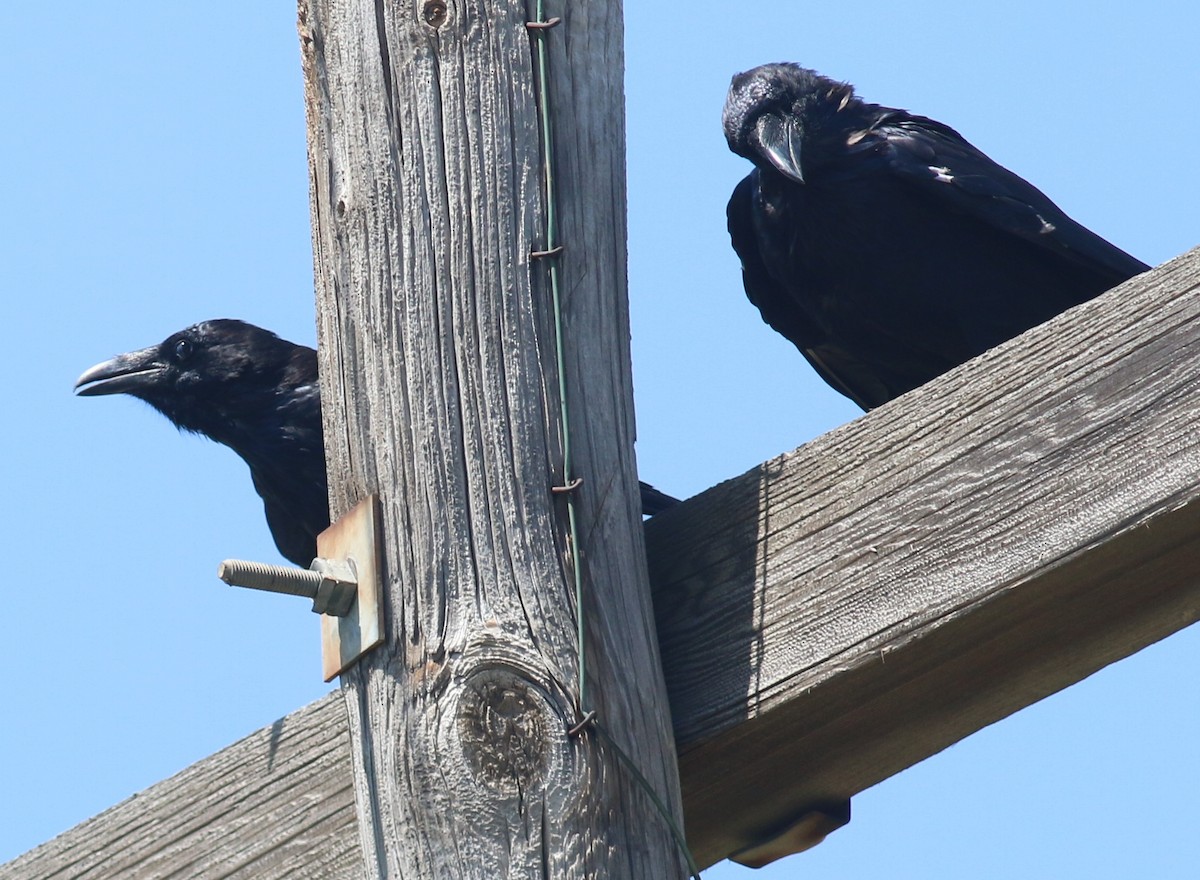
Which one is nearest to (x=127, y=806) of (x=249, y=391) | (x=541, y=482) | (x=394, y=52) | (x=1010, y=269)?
(x=541, y=482)

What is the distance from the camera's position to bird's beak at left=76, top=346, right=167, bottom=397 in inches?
217

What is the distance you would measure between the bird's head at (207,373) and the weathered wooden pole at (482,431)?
329 cm

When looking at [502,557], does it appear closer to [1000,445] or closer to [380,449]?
[380,449]

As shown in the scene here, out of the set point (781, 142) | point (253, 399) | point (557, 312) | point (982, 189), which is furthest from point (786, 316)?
point (557, 312)

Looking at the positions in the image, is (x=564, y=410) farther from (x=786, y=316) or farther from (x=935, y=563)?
(x=786, y=316)

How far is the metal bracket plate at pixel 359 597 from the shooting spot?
1958 millimetres

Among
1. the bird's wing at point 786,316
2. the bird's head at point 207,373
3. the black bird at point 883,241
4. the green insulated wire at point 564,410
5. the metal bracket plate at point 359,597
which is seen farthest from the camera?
the bird's head at point 207,373

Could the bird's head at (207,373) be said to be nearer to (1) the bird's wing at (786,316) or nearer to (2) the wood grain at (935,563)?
(1) the bird's wing at (786,316)

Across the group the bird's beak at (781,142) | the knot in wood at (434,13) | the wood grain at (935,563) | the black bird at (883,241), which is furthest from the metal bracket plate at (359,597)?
the bird's beak at (781,142)

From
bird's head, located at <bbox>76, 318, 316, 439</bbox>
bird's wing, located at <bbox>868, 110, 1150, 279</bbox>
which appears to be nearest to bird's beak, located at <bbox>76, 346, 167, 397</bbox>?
bird's head, located at <bbox>76, 318, 316, 439</bbox>

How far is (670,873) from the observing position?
1814 mm

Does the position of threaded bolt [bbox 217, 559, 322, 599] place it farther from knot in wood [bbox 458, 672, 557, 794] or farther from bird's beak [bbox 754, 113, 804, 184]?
bird's beak [bbox 754, 113, 804, 184]

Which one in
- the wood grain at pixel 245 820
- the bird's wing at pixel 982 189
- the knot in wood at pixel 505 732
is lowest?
the knot in wood at pixel 505 732

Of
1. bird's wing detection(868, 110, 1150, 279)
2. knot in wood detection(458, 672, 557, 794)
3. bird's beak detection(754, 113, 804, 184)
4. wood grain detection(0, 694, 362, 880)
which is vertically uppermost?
bird's beak detection(754, 113, 804, 184)
